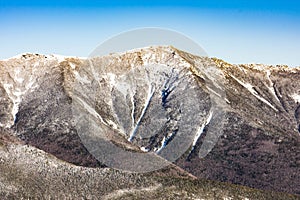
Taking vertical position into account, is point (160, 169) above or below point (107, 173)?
below

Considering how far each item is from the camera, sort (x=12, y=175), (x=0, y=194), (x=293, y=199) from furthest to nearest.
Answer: (x=293, y=199)
(x=12, y=175)
(x=0, y=194)

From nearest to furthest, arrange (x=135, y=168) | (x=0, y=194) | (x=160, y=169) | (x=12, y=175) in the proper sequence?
(x=0, y=194) < (x=12, y=175) < (x=135, y=168) < (x=160, y=169)

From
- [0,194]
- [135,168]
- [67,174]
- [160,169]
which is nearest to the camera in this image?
[0,194]

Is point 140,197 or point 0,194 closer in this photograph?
point 0,194

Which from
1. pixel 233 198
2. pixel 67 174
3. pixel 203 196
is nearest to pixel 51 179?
pixel 67 174

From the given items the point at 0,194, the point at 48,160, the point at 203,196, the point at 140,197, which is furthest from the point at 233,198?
the point at 0,194

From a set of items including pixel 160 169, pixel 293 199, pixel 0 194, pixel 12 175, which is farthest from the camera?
pixel 160 169

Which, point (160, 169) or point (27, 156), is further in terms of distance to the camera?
point (160, 169)

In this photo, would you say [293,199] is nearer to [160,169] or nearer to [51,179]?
[160,169]

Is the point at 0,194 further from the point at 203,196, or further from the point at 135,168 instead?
the point at 135,168
